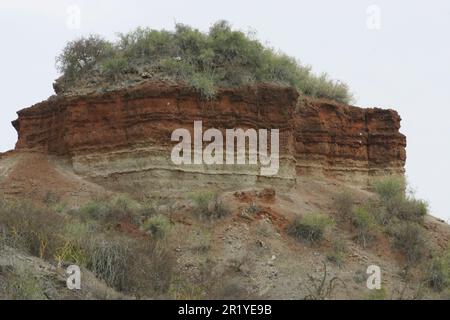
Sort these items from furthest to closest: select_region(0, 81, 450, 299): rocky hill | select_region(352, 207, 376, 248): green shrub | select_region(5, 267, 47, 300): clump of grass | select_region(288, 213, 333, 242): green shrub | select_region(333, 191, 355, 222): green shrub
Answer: select_region(333, 191, 355, 222): green shrub → select_region(352, 207, 376, 248): green shrub → select_region(288, 213, 333, 242): green shrub → select_region(0, 81, 450, 299): rocky hill → select_region(5, 267, 47, 300): clump of grass

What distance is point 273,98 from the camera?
2117cm

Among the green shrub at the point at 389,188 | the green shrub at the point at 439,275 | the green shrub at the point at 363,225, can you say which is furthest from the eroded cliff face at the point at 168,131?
the green shrub at the point at 439,275

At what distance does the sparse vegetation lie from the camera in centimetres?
2100

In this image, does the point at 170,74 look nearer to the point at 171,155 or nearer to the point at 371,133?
the point at 171,155

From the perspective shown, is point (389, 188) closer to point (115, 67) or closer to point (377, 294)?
point (377, 294)

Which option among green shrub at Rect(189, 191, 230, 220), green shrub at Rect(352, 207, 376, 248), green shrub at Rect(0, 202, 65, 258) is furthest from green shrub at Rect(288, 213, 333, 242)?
green shrub at Rect(0, 202, 65, 258)

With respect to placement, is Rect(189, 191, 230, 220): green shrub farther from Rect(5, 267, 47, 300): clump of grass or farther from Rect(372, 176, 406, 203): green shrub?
Rect(5, 267, 47, 300): clump of grass

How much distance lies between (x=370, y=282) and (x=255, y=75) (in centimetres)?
743

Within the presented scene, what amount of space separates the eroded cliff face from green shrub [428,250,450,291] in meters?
4.65

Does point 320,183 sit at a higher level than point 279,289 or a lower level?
higher

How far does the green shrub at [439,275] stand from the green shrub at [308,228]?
252 cm

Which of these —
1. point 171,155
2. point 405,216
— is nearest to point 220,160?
point 171,155

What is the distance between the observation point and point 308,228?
58.4 ft
